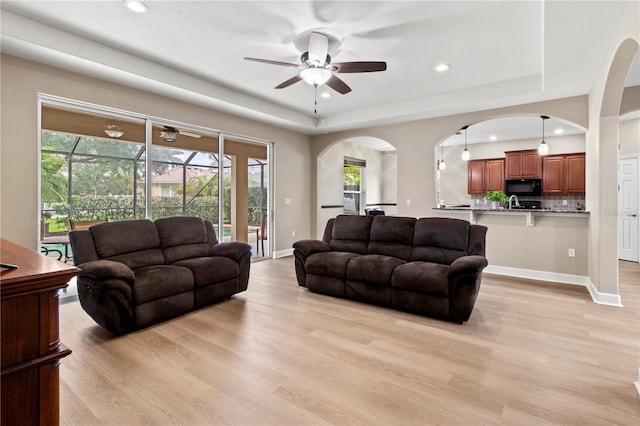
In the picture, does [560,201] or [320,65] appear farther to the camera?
[560,201]

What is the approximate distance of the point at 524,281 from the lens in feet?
15.5

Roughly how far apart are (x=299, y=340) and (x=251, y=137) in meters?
4.35

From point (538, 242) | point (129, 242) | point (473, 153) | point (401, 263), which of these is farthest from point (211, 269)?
point (473, 153)

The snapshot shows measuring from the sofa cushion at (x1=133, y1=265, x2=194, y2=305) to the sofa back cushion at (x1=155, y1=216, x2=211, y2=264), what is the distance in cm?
40

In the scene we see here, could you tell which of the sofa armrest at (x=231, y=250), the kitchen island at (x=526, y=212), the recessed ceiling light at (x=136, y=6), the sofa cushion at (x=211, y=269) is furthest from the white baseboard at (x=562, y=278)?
the recessed ceiling light at (x=136, y=6)

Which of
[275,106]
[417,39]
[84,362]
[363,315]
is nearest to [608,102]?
[417,39]

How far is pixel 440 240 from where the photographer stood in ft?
12.3

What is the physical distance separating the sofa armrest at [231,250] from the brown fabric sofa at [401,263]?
0.73m

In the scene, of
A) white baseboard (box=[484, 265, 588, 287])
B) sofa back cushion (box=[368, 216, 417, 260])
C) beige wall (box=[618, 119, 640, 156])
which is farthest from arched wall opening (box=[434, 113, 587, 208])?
sofa back cushion (box=[368, 216, 417, 260])

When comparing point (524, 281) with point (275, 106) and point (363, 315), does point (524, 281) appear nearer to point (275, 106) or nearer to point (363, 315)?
point (363, 315)

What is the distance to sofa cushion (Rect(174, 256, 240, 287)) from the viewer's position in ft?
11.2

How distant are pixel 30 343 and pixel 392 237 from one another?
12.0 ft

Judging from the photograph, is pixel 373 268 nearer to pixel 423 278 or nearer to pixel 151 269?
pixel 423 278

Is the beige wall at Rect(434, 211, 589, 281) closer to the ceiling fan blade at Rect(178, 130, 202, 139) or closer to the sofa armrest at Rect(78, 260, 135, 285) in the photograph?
the ceiling fan blade at Rect(178, 130, 202, 139)
